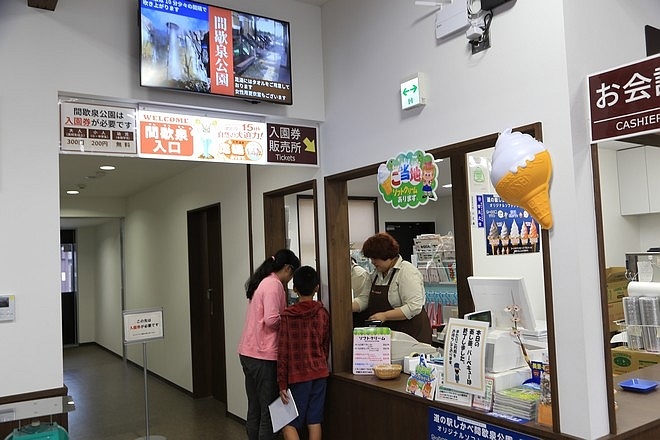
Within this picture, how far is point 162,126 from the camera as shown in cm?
301

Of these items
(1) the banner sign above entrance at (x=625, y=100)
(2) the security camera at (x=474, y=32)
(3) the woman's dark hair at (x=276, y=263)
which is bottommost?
(3) the woman's dark hair at (x=276, y=263)

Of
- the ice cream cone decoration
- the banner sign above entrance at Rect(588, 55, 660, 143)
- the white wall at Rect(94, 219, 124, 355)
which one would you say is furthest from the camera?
the white wall at Rect(94, 219, 124, 355)

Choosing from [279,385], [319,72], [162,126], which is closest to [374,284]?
[279,385]

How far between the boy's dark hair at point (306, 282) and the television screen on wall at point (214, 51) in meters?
1.07

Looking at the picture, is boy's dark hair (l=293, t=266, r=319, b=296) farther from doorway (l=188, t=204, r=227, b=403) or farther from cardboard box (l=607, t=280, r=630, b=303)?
cardboard box (l=607, t=280, r=630, b=303)

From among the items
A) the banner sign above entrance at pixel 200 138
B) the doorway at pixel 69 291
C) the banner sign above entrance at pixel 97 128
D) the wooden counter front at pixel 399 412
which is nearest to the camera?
the wooden counter front at pixel 399 412

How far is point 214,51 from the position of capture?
3043 mm

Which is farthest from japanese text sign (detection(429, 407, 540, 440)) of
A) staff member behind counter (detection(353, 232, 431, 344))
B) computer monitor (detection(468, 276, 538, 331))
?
staff member behind counter (detection(353, 232, 431, 344))

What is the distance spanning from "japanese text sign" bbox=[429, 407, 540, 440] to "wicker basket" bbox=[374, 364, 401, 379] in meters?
0.48

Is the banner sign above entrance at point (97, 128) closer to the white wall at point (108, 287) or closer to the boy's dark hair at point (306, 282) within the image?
the boy's dark hair at point (306, 282)

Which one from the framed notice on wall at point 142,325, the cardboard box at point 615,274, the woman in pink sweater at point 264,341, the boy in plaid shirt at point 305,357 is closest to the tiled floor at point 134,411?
the framed notice on wall at point 142,325

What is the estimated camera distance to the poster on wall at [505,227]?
418 cm

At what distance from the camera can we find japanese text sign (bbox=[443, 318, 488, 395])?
2.55 m

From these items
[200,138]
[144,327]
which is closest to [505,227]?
[200,138]
